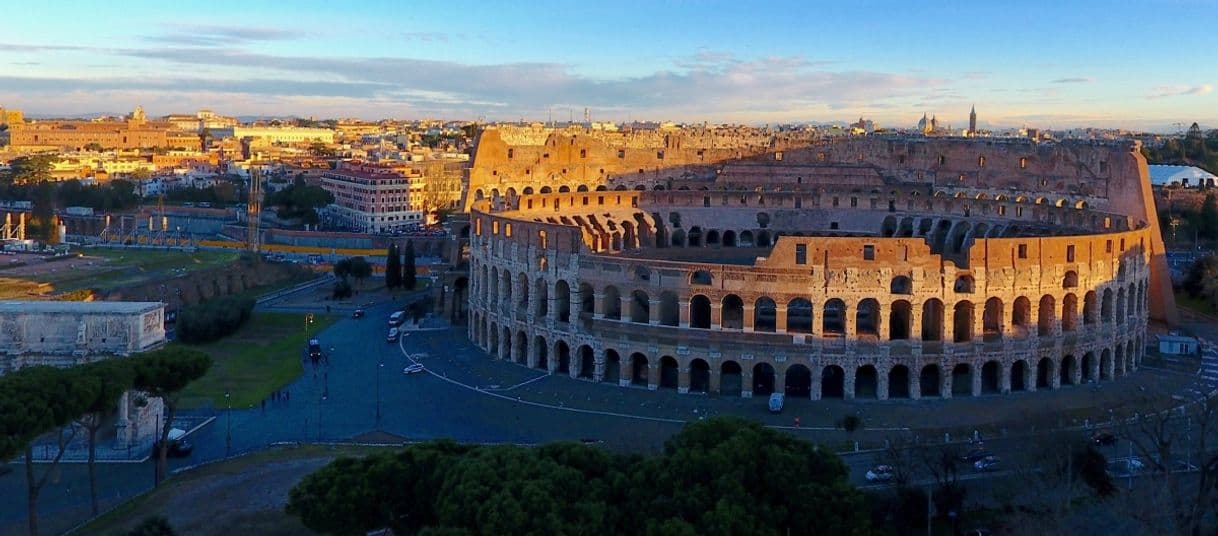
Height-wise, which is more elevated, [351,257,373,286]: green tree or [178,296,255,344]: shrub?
[351,257,373,286]: green tree

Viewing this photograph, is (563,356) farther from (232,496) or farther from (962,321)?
(232,496)

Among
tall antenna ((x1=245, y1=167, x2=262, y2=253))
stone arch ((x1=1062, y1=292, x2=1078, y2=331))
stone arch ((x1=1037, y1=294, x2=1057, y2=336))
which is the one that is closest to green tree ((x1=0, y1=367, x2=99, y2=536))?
stone arch ((x1=1037, y1=294, x2=1057, y2=336))

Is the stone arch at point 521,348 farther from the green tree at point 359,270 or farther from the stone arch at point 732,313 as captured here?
the green tree at point 359,270

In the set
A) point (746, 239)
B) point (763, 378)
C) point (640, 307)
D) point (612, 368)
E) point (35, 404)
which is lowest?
point (612, 368)

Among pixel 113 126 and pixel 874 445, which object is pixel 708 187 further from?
pixel 113 126

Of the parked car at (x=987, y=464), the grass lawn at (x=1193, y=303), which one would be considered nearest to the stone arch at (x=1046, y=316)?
the parked car at (x=987, y=464)

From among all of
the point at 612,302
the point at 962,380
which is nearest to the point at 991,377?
the point at 962,380

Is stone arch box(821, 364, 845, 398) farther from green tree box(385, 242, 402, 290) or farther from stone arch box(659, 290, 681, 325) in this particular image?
green tree box(385, 242, 402, 290)
